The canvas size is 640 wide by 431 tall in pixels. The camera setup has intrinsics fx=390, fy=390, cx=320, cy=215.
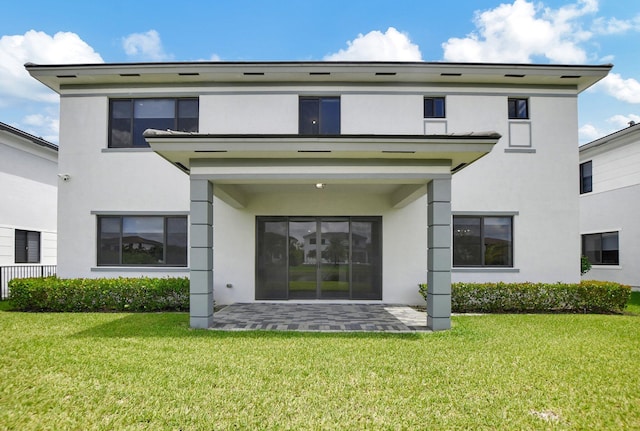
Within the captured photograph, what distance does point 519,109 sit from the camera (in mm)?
12570

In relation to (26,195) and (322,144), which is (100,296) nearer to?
(322,144)

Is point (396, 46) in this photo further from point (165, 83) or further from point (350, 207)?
point (165, 83)

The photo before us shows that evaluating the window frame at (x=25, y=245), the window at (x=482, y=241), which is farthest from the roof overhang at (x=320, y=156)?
the window frame at (x=25, y=245)

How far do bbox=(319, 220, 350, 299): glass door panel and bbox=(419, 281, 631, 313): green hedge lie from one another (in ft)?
10.9

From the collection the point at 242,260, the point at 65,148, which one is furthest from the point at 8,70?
the point at 242,260

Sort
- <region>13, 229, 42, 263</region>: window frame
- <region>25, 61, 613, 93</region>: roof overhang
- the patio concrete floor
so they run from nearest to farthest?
1. the patio concrete floor
2. <region>25, 61, 613, 93</region>: roof overhang
3. <region>13, 229, 42, 263</region>: window frame

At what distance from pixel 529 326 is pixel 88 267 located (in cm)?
1241

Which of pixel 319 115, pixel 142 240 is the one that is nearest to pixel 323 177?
pixel 319 115

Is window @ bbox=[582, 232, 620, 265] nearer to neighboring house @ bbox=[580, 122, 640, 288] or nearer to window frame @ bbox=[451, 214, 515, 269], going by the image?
neighboring house @ bbox=[580, 122, 640, 288]

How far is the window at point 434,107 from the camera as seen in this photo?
12453mm

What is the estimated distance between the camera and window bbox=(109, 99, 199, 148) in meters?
12.4

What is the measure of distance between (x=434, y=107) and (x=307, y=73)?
419cm

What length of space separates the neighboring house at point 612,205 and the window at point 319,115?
40.9 feet

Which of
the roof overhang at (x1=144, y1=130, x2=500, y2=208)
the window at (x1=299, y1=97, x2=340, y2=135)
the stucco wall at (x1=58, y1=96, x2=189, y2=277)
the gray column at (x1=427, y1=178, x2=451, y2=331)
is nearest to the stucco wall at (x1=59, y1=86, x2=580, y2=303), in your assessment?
the stucco wall at (x1=58, y1=96, x2=189, y2=277)
